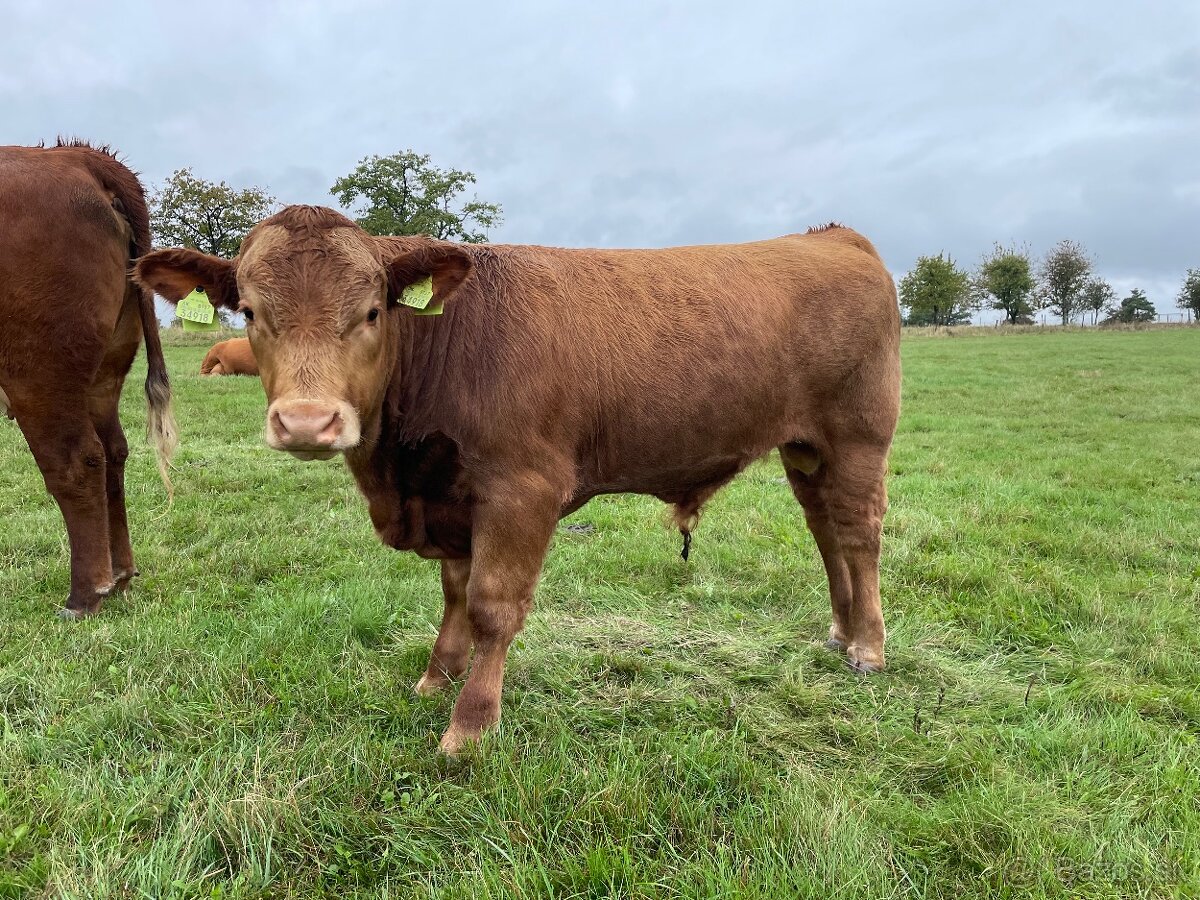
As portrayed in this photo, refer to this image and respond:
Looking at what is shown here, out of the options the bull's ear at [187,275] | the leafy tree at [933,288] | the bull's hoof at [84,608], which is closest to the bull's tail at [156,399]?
the bull's hoof at [84,608]

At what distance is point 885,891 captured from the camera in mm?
2258

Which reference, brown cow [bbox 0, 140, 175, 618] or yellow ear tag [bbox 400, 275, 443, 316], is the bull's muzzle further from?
brown cow [bbox 0, 140, 175, 618]

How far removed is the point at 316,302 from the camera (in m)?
2.70

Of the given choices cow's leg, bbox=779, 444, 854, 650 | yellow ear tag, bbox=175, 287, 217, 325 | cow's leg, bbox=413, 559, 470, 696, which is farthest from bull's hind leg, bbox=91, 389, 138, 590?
cow's leg, bbox=779, 444, 854, 650

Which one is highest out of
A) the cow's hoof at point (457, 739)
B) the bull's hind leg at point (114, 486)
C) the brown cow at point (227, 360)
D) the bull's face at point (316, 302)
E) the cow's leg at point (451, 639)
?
the brown cow at point (227, 360)

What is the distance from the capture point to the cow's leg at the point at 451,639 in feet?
12.1

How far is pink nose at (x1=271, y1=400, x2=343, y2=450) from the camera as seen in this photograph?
2.43 m

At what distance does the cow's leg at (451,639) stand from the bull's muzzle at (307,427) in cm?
136

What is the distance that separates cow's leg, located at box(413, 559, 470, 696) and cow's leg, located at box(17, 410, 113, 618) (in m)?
2.31

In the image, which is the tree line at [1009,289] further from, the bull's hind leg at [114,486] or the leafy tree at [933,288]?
the bull's hind leg at [114,486]

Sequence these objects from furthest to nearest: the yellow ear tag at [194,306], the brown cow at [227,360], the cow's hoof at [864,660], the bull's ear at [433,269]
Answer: the brown cow at [227,360] < the cow's hoof at [864,660] < the yellow ear tag at [194,306] < the bull's ear at [433,269]

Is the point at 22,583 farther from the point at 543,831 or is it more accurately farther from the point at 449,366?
the point at 543,831

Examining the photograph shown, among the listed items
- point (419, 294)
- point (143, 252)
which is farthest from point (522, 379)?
point (143, 252)

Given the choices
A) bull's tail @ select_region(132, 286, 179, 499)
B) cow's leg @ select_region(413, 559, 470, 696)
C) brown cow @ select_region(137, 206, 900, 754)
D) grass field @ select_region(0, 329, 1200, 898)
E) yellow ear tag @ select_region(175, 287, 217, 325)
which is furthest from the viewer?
bull's tail @ select_region(132, 286, 179, 499)
